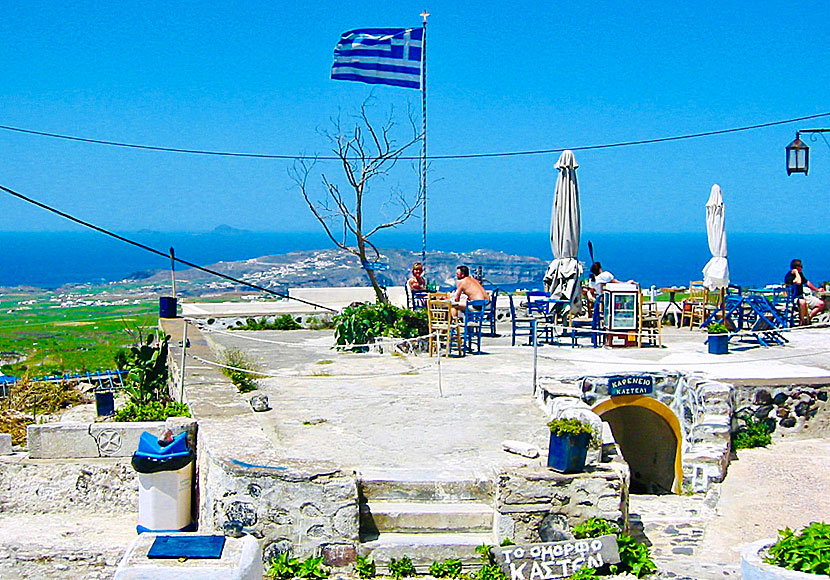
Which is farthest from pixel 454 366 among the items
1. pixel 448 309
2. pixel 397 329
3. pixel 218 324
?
pixel 218 324

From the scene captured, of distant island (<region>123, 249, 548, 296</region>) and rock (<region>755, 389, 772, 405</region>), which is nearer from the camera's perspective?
rock (<region>755, 389, 772, 405</region>)

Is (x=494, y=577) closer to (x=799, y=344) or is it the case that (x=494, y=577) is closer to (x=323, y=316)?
(x=799, y=344)

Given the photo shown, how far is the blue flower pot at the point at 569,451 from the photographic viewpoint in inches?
314

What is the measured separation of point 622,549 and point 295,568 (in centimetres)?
271

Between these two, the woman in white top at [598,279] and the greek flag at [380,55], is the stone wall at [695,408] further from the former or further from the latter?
the greek flag at [380,55]

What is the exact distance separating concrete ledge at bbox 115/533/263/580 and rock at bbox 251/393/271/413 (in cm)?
487

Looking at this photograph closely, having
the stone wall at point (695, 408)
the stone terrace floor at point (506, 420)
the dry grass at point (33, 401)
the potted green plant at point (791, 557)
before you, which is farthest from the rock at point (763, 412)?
the dry grass at point (33, 401)

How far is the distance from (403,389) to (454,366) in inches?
70.5

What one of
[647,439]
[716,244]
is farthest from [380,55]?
[647,439]

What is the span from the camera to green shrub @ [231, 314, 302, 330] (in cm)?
1966

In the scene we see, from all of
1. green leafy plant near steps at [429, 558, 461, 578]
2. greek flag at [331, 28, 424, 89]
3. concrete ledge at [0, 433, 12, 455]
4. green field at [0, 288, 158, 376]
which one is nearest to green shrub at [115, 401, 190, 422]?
concrete ledge at [0, 433, 12, 455]

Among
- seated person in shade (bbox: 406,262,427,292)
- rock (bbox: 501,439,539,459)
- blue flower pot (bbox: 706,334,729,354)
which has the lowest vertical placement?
rock (bbox: 501,439,539,459)

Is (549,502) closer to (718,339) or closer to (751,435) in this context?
(751,435)

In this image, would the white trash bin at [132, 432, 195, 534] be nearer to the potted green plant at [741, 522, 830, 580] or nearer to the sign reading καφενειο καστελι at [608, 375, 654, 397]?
the potted green plant at [741, 522, 830, 580]
